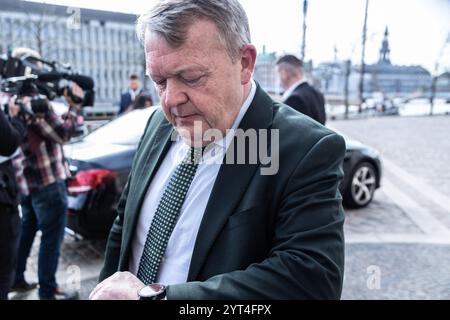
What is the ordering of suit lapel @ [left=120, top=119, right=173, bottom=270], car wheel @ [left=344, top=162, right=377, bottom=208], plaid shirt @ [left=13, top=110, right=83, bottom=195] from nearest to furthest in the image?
suit lapel @ [left=120, top=119, right=173, bottom=270], plaid shirt @ [left=13, top=110, right=83, bottom=195], car wheel @ [left=344, top=162, right=377, bottom=208]

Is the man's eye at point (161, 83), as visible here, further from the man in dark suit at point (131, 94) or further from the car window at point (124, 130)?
the man in dark suit at point (131, 94)

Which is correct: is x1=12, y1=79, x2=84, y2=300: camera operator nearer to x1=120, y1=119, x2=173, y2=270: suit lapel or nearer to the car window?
the car window

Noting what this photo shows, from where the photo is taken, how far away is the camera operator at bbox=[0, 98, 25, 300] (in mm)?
2018

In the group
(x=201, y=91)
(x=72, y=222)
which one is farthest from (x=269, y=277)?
(x=72, y=222)

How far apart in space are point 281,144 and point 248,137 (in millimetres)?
96

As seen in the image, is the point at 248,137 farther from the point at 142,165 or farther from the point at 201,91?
the point at 142,165

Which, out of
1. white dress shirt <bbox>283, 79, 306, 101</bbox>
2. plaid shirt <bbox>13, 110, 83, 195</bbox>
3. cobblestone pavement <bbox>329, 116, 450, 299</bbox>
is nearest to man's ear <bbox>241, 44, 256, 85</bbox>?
plaid shirt <bbox>13, 110, 83, 195</bbox>

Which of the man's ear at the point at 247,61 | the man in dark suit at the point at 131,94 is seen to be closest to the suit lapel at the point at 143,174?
the man's ear at the point at 247,61

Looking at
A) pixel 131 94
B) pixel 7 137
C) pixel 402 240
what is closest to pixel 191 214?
pixel 7 137

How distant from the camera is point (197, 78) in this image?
39.9 inches

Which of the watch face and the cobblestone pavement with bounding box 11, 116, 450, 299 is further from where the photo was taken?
the cobblestone pavement with bounding box 11, 116, 450, 299

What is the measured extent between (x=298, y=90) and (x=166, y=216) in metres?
3.42

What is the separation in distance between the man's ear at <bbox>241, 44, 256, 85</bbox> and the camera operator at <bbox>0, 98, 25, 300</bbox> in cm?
136

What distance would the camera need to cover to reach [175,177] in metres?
1.24
